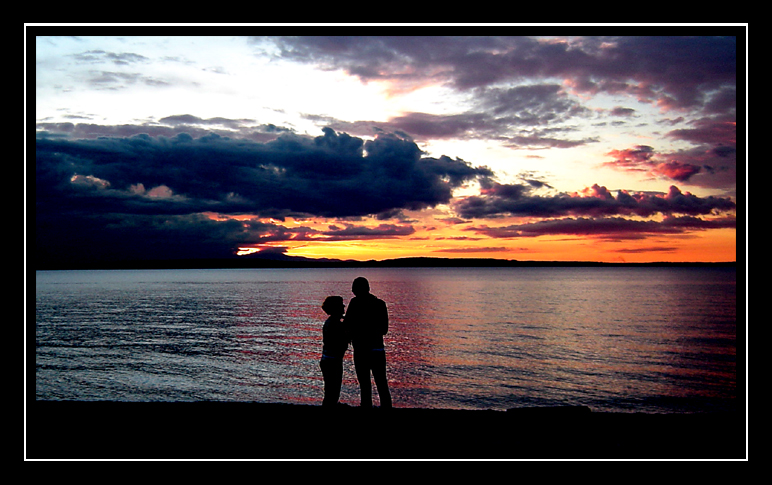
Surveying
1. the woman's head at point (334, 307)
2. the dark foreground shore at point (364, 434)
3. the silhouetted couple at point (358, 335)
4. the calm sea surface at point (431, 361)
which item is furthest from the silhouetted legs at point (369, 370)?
the calm sea surface at point (431, 361)

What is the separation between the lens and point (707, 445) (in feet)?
22.6

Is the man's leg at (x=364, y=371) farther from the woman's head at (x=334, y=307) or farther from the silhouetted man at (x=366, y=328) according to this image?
the woman's head at (x=334, y=307)

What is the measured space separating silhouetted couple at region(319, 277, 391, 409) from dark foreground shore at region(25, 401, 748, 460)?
575 mm

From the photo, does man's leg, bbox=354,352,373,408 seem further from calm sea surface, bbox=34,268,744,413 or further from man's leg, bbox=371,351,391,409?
calm sea surface, bbox=34,268,744,413

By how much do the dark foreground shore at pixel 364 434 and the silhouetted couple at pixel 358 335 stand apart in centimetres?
58

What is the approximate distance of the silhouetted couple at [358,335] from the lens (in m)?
7.96

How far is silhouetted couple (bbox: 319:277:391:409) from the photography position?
26.1 feet

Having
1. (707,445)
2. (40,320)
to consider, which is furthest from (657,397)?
(40,320)

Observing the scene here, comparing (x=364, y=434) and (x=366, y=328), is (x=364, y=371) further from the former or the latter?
(x=364, y=434)

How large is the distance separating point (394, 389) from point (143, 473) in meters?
16.4
